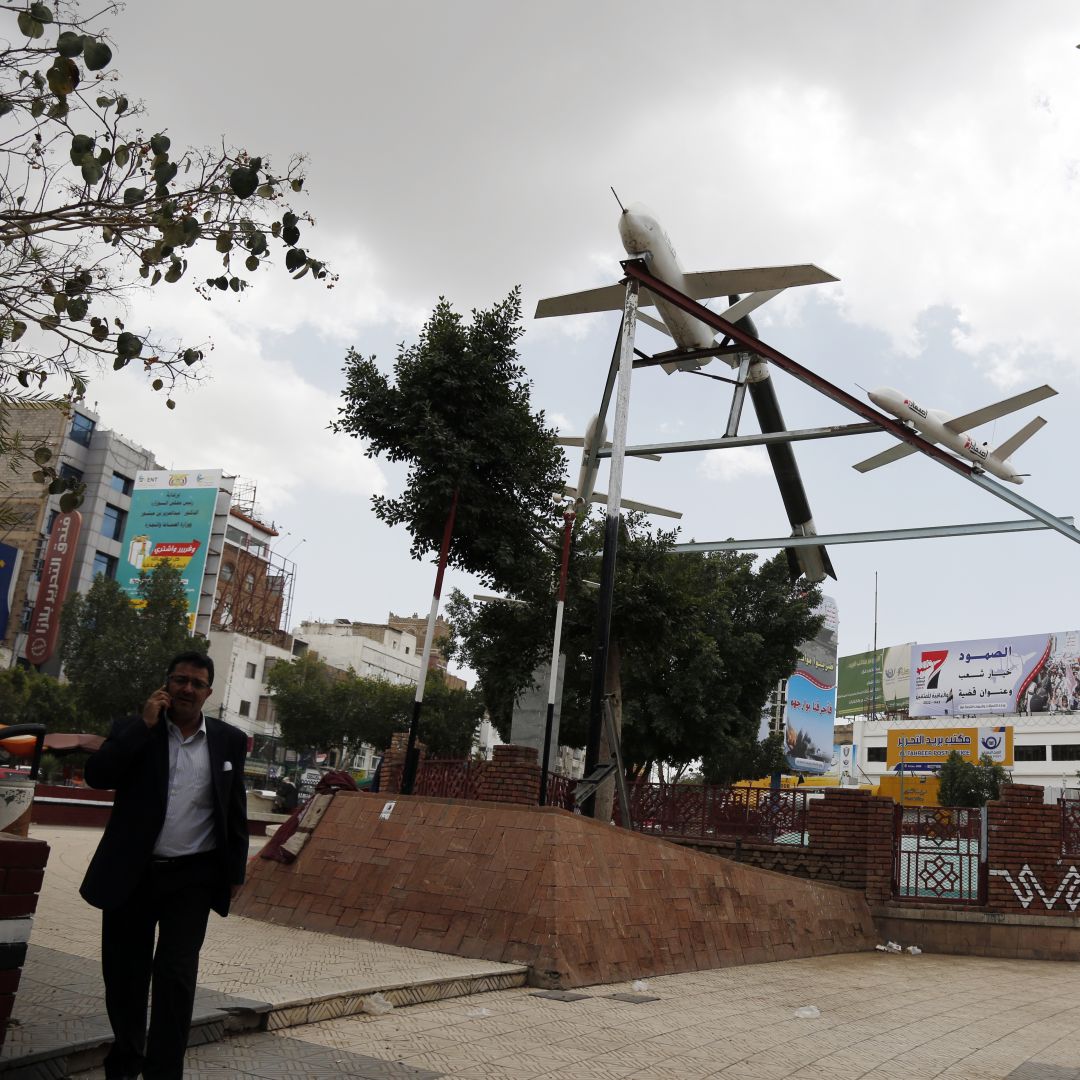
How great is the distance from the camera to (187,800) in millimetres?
3723

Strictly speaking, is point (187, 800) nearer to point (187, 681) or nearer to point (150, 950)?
point (187, 681)

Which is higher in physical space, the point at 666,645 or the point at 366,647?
the point at 366,647

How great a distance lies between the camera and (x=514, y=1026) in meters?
5.59

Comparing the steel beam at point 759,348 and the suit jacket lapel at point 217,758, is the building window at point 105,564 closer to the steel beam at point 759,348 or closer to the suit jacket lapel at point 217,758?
the steel beam at point 759,348

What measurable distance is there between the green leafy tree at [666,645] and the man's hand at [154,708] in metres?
14.7

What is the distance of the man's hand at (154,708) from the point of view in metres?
3.65

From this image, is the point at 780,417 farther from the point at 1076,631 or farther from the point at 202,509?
the point at 1076,631

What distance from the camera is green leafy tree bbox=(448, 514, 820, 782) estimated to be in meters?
19.8

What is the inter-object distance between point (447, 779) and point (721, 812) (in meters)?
4.44

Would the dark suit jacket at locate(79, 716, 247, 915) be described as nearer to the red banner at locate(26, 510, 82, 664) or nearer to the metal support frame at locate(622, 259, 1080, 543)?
the metal support frame at locate(622, 259, 1080, 543)

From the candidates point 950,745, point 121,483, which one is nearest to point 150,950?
point 121,483

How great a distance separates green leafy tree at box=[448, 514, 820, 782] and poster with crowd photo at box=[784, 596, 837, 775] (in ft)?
128

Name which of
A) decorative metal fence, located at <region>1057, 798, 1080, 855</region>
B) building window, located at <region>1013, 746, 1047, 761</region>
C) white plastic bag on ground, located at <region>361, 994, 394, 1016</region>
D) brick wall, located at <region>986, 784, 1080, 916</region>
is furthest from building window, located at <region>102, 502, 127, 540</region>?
building window, located at <region>1013, 746, 1047, 761</region>

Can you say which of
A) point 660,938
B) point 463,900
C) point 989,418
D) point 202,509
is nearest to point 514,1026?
point 463,900
